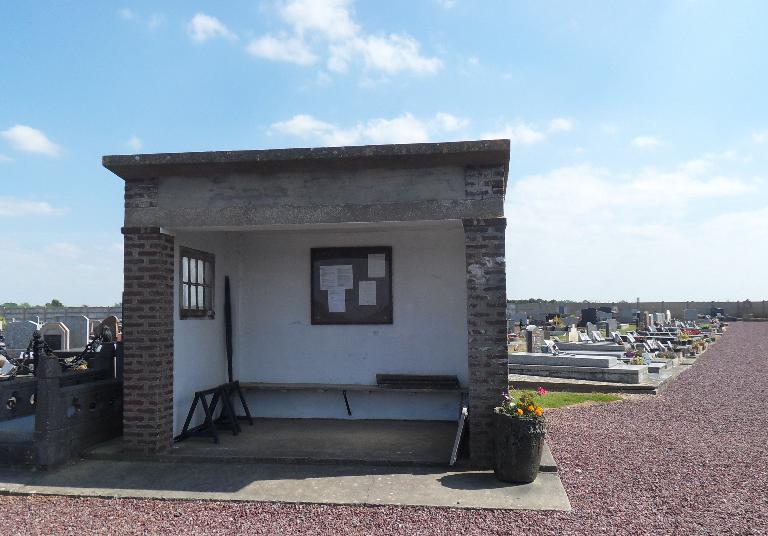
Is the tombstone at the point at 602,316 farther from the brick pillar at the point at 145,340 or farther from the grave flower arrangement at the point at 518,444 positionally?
the brick pillar at the point at 145,340

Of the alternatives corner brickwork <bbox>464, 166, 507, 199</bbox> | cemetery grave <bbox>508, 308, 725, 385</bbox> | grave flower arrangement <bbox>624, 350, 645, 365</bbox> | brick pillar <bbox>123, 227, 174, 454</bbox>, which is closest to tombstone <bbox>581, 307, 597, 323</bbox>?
A: cemetery grave <bbox>508, 308, 725, 385</bbox>

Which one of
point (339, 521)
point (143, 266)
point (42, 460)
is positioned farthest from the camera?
point (143, 266)

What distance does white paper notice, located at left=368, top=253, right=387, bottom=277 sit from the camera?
885cm

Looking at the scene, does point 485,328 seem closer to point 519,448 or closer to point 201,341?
point 519,448

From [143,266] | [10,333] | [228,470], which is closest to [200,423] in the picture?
[228,470]

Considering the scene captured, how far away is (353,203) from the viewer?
6703 millimetres

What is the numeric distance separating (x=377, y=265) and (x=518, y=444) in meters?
3.76

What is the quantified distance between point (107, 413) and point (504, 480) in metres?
4.83

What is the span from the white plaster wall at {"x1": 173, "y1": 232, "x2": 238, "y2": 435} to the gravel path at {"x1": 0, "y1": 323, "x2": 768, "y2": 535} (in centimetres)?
208

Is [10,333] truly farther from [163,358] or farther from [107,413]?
[163,358]

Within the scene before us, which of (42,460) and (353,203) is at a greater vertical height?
(353,203)

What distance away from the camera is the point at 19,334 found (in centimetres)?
1477

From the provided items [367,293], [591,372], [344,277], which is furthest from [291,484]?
[591,372]

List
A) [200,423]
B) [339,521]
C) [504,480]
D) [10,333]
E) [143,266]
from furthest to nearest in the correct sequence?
[10,333]
[200,423]
[143,266]
[504,480]
[339,521]
